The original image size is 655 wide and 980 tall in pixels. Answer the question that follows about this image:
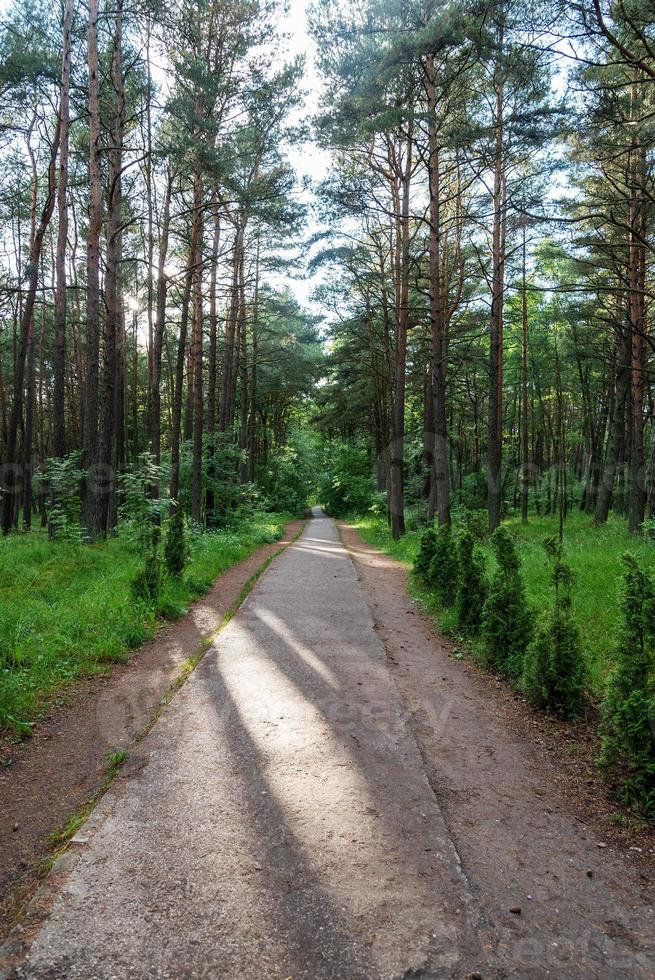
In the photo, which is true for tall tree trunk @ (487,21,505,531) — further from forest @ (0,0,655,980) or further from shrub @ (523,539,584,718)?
shrub @ (523,539,584,718)

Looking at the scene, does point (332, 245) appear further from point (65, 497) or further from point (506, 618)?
point (506, 618)

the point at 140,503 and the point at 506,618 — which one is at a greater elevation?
the point at 140,503

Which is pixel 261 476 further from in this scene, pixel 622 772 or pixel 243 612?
pixel 622 772

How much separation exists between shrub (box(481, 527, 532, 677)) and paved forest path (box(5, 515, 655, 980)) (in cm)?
181

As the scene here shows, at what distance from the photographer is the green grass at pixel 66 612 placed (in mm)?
4504

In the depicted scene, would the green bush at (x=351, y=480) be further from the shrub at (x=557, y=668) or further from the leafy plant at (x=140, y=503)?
the shrub at (x=557, y=668)

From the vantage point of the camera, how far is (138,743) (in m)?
Answer: 3.62

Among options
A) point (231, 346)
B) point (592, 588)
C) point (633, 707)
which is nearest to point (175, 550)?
point (592, 588)

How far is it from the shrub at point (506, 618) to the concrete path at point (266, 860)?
5.07ft

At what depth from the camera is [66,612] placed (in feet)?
19.8

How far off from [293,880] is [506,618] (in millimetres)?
3774

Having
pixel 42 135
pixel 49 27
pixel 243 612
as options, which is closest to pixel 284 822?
pixel 243 612

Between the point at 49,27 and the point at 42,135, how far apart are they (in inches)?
140

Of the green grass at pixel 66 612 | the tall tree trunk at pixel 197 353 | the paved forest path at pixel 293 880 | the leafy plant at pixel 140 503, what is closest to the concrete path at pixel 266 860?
the paved forest path at pixel 293 880
